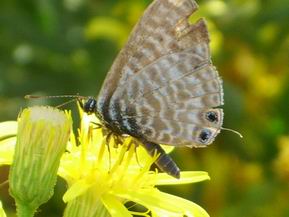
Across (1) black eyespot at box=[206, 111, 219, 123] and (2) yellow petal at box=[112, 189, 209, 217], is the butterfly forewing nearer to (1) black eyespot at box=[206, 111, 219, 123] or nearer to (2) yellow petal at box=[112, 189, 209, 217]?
(1) black eyespot at box=[206, 111, 219, 123]

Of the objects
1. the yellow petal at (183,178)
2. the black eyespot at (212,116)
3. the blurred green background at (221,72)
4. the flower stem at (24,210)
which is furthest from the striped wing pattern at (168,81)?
the blurred green background at (221,72)

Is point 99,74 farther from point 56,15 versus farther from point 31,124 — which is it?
point 31,124

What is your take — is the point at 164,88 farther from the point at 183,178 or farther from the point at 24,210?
the point at 24,210

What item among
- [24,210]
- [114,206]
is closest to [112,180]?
[114,206]

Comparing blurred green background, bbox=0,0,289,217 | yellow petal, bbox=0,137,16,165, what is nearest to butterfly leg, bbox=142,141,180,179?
yellow petal, bbox=0,137,16,165

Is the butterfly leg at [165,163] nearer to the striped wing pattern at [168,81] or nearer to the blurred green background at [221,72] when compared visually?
the striped wing pattern at [168,81]

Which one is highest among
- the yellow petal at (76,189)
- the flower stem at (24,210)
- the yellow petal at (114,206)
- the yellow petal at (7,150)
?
the yellow petal at (7,150)

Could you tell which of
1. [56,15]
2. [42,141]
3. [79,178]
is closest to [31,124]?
[42,141]
